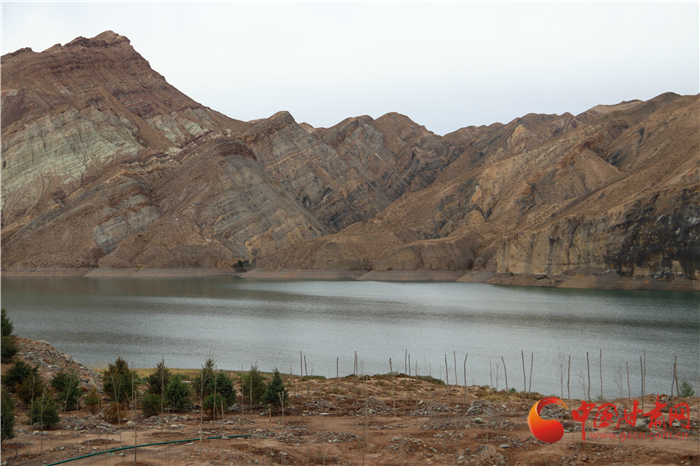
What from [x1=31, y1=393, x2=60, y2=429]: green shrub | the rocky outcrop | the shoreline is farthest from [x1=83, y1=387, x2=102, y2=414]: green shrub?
the rocky outcrop

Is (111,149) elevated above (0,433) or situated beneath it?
elevated above

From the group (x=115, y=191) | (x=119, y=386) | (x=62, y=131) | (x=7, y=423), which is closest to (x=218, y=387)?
(x=119, y=386)

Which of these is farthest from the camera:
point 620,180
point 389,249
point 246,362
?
point 389,249

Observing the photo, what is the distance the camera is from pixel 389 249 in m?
136

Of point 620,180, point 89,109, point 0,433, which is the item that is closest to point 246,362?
point 0,433

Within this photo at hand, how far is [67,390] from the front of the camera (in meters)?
19.7

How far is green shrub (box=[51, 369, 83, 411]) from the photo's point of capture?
19.6 meters

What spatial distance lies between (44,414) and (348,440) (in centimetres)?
912

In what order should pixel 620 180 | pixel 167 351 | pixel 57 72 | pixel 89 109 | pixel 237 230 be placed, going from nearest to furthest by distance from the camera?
pixel 167 351 < pixel 620 180 < pixel 237 230 < pixel 89 109 < pixel 57 72

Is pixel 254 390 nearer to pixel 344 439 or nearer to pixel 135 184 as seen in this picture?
pixel 344 439

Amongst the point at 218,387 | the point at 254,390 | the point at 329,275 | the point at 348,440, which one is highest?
the point at 218,387

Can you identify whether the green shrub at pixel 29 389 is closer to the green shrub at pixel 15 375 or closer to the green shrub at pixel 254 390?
the green shrub at pixel 15 375

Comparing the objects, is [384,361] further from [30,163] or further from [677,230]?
[30,163]

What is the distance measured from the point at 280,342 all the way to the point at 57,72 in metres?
186
